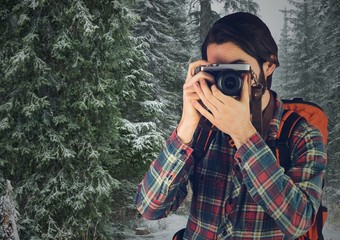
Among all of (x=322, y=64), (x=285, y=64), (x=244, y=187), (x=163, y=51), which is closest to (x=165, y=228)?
(x=163, y=51)

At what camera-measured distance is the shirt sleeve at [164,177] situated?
1473 millimetres

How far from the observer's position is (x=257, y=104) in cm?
148

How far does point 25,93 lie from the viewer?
17.5 feet

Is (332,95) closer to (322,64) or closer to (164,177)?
(322,64)

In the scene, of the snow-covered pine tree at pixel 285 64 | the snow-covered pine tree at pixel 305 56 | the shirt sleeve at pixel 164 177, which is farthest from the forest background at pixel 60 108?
the snow-covered pine tree at pixel 285 64

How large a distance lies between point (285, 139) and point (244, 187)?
1.11 feet

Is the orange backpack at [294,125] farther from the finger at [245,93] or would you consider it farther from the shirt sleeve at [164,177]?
the shirt sleeve at [164,177]

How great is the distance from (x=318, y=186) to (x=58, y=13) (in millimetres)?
5431

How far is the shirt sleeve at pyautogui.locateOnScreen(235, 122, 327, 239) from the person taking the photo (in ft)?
4.05

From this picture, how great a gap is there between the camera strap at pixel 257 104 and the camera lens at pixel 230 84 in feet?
0.46

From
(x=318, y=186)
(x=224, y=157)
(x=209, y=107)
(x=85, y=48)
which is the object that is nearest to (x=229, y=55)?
(x=209, y=107)

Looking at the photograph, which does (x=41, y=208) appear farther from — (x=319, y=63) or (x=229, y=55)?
(x=319, y=63)

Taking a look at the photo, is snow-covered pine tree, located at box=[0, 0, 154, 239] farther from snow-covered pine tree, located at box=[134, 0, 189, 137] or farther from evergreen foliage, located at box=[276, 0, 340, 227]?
evergreen foliage, located at box=[276, 0, 340, 227]

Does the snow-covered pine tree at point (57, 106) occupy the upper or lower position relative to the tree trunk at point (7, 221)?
upper
